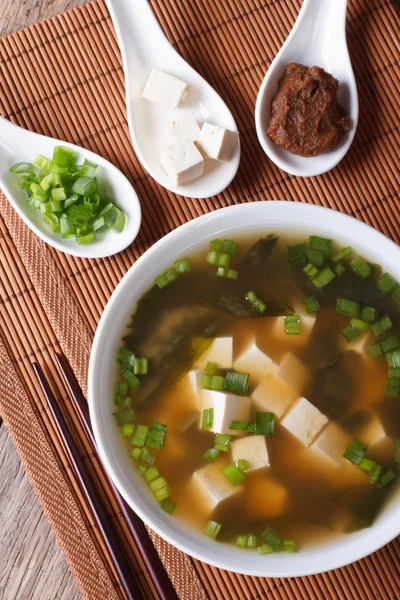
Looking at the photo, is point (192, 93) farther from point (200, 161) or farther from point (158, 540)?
point (158, 540)

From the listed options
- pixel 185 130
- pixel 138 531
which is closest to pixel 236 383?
pixel 138 531

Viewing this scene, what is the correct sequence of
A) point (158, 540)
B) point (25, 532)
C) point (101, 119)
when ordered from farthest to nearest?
point (25, 532) < point (101, 119) < point (158, 540)

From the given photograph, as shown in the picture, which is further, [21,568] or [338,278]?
[21,568]

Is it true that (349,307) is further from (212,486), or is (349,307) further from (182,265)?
(212,486)

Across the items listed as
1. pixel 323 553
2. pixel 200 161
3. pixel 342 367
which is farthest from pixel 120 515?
pixel 200 161

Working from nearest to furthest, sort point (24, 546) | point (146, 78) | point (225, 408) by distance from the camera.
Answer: point (225, 408) → point (146, 78) → point (24, 546)

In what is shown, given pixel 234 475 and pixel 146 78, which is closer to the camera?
pixel 234 475

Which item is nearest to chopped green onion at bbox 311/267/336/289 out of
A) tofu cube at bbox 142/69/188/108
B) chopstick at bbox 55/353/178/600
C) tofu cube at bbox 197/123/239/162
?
tofu cube at bbox 197/123/239/162

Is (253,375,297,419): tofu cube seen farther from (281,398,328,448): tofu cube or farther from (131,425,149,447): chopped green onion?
(131,425,149,447): chopped green onion
